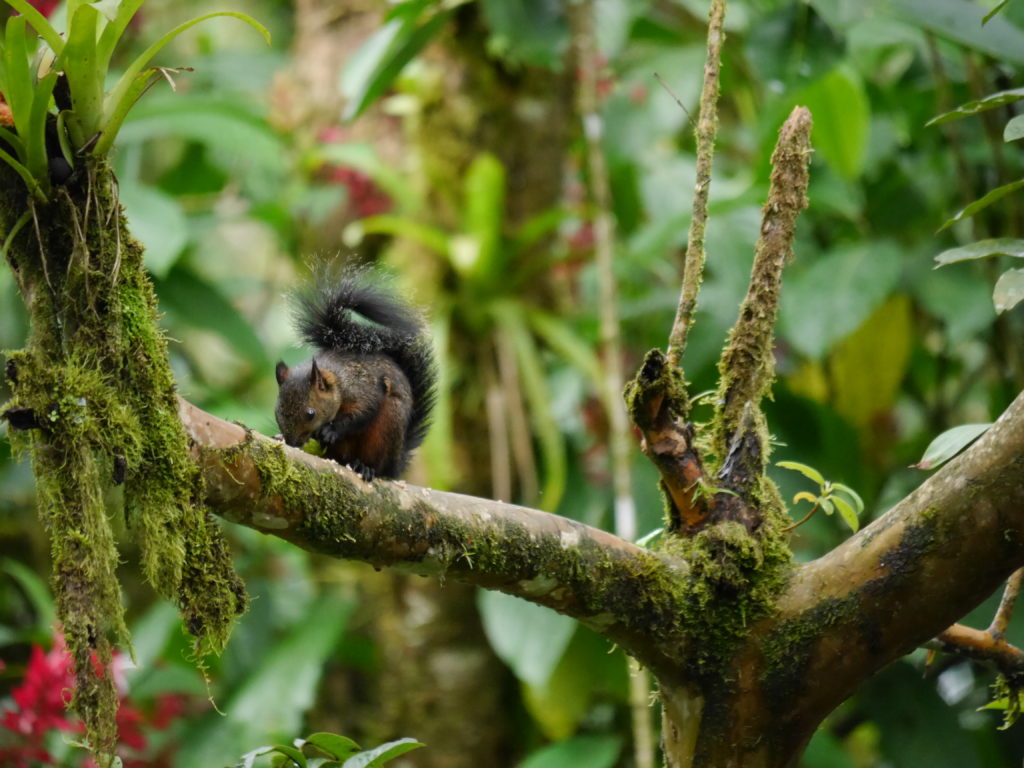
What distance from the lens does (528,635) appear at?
10.5 feet

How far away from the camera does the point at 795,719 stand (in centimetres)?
168

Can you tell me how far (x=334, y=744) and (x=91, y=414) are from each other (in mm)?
600

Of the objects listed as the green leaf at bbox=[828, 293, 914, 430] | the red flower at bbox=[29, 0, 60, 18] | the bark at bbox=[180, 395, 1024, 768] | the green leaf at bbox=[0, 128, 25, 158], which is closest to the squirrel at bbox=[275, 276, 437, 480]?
the bark at bbox=[180, 395, 1024, 768]

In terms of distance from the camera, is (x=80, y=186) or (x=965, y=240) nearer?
(x=80, y=186)

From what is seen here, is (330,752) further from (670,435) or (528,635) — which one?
(528,635)

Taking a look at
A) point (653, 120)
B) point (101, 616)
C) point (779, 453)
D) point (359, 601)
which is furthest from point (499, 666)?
point (101, 616)

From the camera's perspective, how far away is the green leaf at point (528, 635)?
314 centimetres

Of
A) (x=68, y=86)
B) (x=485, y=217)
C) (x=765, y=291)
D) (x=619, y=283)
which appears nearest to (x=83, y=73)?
(x=68, y=86)

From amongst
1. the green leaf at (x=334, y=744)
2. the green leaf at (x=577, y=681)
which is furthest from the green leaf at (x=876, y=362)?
the green leaf at (x=334, y=744)

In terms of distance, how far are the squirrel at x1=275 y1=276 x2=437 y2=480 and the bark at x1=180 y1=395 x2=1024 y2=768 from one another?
792 millimetres

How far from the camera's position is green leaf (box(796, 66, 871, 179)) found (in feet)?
11.5

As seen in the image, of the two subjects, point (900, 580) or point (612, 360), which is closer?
point (900, 580)

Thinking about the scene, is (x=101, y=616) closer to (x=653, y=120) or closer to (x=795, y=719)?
(x=795, y=719)

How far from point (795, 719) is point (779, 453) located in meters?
1.85
